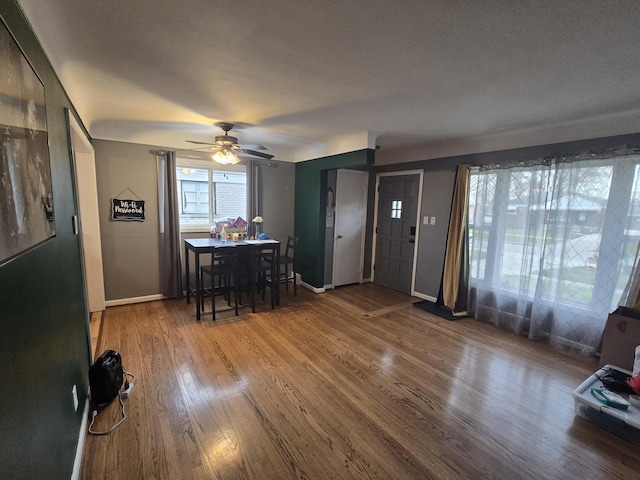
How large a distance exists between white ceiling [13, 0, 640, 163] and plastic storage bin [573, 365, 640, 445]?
86.5 inches

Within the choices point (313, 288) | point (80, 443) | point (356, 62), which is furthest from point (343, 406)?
point (313, 288)

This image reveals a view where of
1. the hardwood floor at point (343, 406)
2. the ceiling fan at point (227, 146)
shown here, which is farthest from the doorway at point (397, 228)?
the ceiling fan at point (227, 146)

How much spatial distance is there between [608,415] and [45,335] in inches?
131

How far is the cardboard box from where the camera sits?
2275 millimetres

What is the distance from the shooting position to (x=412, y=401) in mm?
2146

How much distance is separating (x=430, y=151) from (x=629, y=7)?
2.99m

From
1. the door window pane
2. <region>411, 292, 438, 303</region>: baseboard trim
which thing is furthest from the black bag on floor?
the door window pane

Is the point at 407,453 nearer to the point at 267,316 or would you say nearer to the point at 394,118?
the point at 267,316

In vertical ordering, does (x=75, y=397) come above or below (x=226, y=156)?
below

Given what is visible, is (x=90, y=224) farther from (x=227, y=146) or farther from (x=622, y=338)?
(x=622, y=338)

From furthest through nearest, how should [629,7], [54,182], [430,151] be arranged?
Result: [430,151] → [54,182] → [629,7]

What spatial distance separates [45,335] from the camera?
4.00 feet

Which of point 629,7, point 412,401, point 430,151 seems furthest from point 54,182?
point 430,151

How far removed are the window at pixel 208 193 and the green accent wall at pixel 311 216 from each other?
3.13ft
